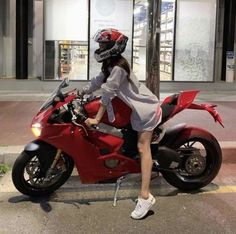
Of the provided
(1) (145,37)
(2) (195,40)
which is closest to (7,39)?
(1) (145,37)

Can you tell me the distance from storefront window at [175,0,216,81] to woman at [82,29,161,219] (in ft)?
36.5

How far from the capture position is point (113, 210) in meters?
5.18

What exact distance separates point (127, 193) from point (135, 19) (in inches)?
408

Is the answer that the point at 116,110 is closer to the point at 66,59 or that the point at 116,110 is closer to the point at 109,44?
the point at 109,44

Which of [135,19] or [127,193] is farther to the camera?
[135,19]

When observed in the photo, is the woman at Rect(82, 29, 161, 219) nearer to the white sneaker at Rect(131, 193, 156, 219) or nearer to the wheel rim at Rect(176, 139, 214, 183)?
the white sneaker at Rect(131, 193, 156, 219)

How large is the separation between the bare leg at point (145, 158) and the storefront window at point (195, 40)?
11.2 m

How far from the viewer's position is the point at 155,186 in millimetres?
5934

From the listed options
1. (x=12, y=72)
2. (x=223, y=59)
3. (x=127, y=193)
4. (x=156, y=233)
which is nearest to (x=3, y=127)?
(x=127, y=193)

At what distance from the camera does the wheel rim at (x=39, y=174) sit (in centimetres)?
526

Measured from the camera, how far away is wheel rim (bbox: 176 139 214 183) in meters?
5.65

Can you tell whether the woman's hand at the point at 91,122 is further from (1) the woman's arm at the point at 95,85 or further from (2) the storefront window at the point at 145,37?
(2) the storefront window at the point at 145,37

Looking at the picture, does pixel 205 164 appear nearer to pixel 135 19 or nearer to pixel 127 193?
pixel 127 193

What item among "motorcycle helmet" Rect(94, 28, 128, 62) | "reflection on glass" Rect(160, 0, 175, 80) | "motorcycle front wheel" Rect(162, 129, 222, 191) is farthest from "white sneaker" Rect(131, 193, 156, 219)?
"reflection on glass" Rect(160, 0, 175, 80)
